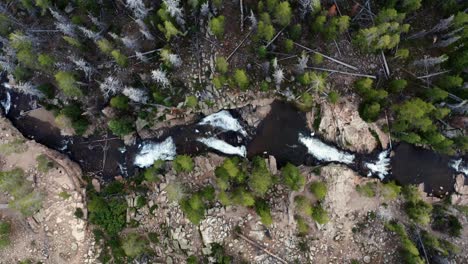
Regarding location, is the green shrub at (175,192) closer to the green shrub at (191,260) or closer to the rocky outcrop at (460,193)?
the green shrub at (191,260)

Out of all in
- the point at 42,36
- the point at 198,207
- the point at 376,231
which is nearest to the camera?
the point at 198,207

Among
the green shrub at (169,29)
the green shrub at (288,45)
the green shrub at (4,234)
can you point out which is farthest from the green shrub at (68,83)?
the green shrub at (288,45)

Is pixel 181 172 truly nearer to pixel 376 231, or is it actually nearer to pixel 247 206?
pixel 247 206

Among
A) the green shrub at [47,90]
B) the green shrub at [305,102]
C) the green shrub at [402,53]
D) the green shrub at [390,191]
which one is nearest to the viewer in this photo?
the green shrub at [402,53]

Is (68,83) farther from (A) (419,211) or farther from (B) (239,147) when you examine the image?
(A) (419,211)

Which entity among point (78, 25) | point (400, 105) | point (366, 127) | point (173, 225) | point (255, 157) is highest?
point (78, 25)

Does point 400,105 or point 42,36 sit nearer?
point 400,105

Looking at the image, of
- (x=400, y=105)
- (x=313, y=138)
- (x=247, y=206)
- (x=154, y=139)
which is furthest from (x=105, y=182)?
(x=400, y=105)
